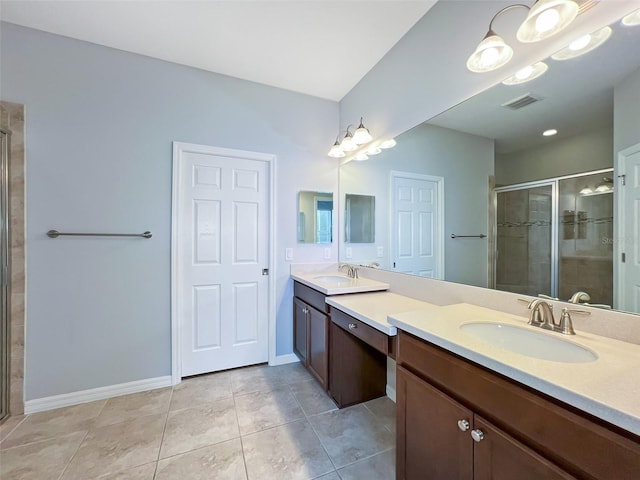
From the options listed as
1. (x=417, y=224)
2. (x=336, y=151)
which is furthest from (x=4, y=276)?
(x=417, y=224)

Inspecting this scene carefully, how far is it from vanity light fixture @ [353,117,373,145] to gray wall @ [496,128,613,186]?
109cm

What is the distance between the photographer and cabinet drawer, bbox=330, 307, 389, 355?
1.35 metres

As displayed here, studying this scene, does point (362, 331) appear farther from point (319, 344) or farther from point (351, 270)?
point (351, 270)

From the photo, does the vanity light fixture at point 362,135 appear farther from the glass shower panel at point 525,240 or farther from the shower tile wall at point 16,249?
the shower tile wall at point 16,249

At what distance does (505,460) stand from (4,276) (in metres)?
2.86

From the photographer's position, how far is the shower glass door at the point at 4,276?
1.75 meters

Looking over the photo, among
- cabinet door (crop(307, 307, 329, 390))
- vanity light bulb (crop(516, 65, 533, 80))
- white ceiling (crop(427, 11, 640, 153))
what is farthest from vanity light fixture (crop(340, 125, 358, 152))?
cabinet door (crop(307, 307, 329, 390))

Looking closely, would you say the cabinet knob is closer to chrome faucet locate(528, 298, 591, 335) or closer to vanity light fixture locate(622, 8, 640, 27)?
chrome faucet locate(528, 298, 591, 335)

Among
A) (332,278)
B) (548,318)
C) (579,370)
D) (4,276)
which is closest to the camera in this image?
(579,370)

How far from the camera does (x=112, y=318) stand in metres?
2.06

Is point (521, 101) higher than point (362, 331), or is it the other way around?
point (521, 101)

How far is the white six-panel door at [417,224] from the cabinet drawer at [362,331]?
2.06ft

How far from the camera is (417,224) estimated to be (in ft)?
6.50

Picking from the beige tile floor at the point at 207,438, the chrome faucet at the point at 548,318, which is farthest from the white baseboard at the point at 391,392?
the chrome faucet at the point at 548,318
